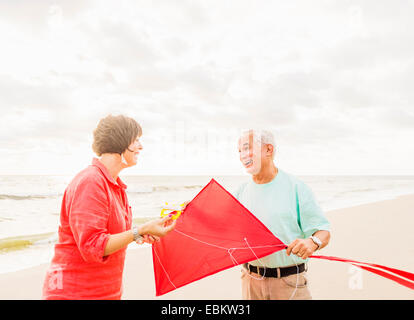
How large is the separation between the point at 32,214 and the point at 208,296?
487 inches

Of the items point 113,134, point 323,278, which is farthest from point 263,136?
point 323,278

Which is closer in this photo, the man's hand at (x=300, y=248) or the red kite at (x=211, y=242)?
the man's hand at (x=300, y=248)

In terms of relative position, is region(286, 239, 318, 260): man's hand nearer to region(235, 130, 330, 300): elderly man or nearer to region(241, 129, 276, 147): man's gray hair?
region(235, 130, 330, 300): elderly man

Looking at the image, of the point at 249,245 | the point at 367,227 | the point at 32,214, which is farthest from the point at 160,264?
the point at 32,214

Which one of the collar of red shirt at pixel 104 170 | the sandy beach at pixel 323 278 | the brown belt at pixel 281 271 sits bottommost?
the sandy beach at pixel 323 278

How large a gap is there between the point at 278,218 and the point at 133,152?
1.28 metres

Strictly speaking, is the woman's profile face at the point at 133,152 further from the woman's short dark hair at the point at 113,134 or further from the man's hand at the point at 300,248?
the man's hand at the point at 300,248

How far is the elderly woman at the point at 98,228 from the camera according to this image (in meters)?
1.80

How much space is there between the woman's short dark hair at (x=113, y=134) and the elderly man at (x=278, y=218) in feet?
3.29

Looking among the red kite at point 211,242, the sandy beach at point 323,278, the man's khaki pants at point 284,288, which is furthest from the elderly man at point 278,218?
the sandy beach at point 323,278

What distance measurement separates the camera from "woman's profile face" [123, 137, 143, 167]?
2129mm

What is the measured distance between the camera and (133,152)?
2145mm

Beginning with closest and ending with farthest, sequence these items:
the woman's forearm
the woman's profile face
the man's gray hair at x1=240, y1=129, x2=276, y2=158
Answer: the woman's forearm, the woman's profile face, the man's gray hair at x1=240, y1=129, x2=276, y2=158

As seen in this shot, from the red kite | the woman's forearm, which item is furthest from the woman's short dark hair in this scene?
the red kite
